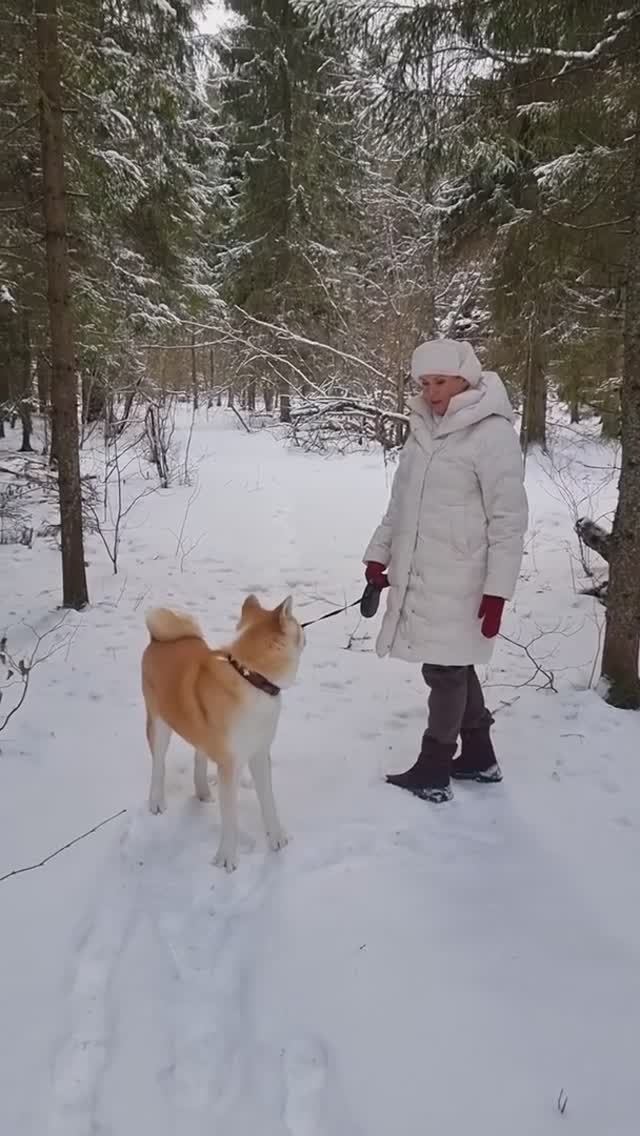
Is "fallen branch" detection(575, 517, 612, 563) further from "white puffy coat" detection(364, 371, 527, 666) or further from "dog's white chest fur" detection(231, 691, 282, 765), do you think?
"dog's white chest fur" detection(231, 691, 282, 765)

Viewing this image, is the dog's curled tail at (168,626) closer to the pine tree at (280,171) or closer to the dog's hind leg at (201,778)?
the dog's hind leg at (201,778)

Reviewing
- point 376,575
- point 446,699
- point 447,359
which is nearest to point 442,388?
point 447,359

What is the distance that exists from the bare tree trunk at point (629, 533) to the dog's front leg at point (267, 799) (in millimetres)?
2396

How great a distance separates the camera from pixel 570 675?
15.5 ft

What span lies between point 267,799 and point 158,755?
1.96ft

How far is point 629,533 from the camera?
4008mm

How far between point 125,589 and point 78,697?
2365 millimetres

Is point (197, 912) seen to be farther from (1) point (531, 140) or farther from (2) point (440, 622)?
(1) point (531, 140)

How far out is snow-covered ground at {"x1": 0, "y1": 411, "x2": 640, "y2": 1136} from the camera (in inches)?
76.1

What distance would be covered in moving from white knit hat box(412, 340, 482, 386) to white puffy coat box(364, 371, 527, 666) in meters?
0.11

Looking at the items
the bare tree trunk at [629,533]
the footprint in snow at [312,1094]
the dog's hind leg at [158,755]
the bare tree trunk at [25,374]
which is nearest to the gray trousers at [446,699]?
the dog's hind leg at [158,755]

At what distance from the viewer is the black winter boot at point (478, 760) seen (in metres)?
3.51

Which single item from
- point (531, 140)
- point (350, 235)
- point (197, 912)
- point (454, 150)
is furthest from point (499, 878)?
point (350, 235)

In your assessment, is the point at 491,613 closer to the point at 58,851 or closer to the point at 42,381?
the point at 58,851
